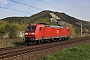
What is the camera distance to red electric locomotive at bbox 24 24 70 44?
28931 millimetres

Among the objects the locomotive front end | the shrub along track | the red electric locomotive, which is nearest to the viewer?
the shrub along track

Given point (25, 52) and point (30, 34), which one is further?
point (30, 34)

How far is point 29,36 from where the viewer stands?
95.1ft

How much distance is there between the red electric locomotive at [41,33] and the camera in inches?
1139

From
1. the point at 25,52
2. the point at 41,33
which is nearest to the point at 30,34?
the point at 41,33

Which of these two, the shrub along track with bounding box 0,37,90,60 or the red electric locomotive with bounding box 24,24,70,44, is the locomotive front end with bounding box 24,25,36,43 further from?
the shrub along track with bounding box 0,37,90,60

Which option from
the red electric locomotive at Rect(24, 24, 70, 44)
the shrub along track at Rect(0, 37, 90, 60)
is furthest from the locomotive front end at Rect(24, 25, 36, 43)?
the shrub along track at Rect(0, 37, 90, 60)

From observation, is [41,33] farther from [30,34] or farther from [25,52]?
[25,52]

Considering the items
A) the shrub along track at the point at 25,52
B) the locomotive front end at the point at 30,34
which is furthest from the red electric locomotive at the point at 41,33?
the shrub along track at the point at 25,52

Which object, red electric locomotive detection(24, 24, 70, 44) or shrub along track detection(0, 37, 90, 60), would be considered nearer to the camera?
shrub along track detection(0, 37, 90, 60)

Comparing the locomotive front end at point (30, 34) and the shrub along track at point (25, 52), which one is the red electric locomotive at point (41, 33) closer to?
the locomotive front end at point (30, 34)

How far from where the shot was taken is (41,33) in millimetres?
30516

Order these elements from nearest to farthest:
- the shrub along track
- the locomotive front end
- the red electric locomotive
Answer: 1. the shrub along track
2. the locomotive front end
3. the red electric locomotive

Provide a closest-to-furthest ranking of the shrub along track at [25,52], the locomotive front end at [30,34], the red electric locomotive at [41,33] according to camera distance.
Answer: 1. the shrub along track at [25,52]
2. the locomotive front end at [30,34]
3. the red electric locomotive at [41,33]
